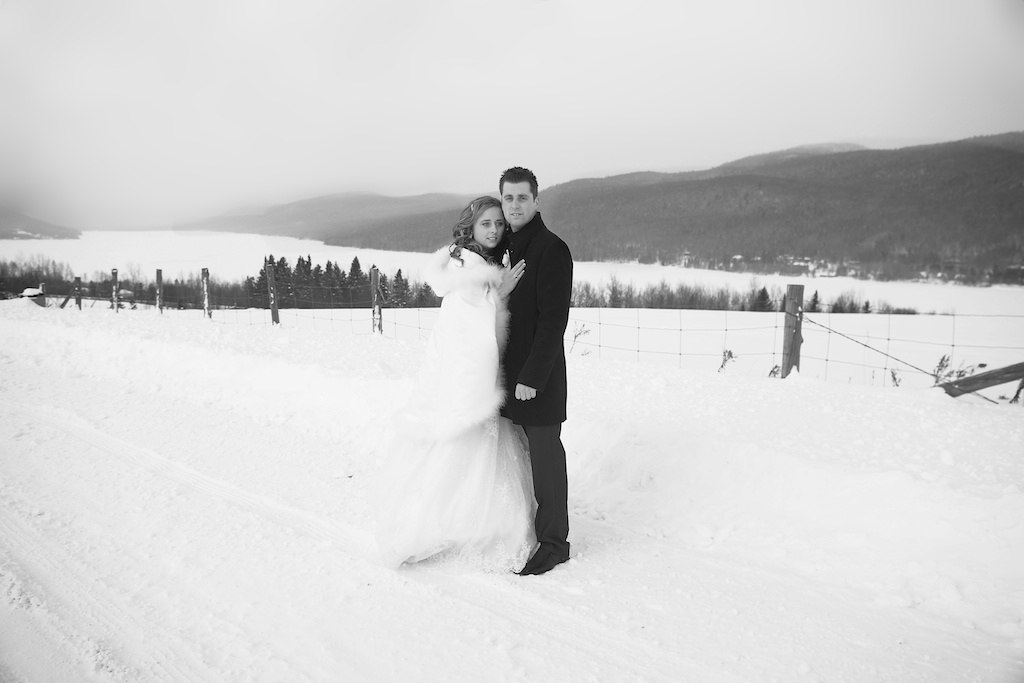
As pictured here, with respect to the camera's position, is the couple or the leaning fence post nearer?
the couple

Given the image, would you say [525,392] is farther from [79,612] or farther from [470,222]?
[79,612]

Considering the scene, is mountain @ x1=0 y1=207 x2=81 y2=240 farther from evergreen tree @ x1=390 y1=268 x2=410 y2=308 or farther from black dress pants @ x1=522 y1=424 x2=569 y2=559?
black dress pants @ x1=522 y1=424 x2=569 y2=559

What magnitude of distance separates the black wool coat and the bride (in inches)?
2.4

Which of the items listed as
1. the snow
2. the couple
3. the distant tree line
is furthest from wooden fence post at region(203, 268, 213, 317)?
the couple

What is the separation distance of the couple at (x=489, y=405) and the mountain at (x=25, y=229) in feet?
60.2

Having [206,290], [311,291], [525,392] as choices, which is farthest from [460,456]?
[311,291]

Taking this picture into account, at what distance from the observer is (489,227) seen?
2939 mm

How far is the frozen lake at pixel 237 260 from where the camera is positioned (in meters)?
12.9

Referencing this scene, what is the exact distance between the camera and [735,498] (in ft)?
11.5

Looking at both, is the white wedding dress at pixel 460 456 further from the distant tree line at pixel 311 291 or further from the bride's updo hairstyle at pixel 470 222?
the distant tree line at pixel 311 291

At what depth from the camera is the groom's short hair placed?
9.20 ft

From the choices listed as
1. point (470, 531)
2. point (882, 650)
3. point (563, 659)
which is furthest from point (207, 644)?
point (882, 650)

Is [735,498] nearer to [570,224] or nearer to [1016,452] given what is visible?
[1016,452]

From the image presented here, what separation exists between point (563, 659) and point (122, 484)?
10.6ft
